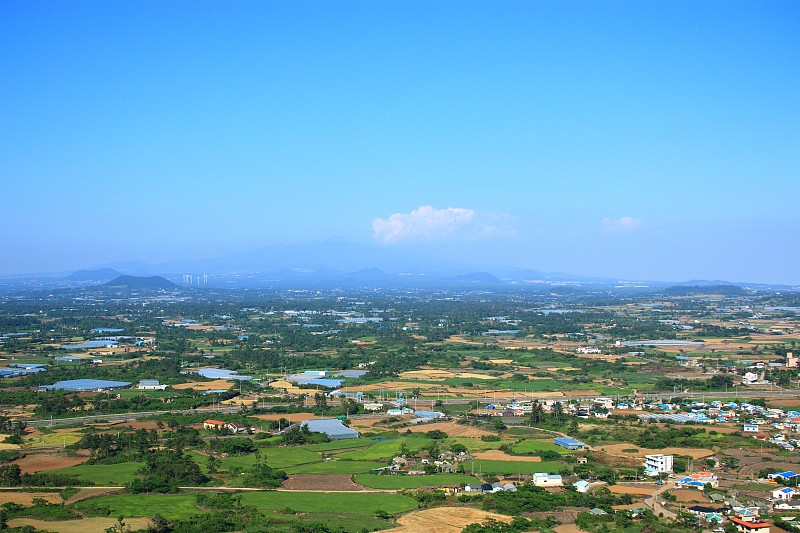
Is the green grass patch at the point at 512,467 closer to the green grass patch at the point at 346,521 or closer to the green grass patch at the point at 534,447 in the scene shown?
the green grass patch at the point at 534,447

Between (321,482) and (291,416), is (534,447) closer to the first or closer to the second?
(321,482)

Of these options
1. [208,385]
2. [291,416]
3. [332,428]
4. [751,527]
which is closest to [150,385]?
[208,385]

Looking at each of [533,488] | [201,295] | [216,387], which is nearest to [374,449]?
[533,488]

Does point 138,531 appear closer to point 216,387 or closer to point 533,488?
point 533,488

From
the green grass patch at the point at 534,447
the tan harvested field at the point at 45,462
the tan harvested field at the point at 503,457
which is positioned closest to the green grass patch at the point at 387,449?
the tan harvested field at the point at 503,457

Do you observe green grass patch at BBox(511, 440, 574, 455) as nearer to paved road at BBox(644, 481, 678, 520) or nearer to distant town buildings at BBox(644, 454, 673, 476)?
distant town buildings at BBox(644, 454, 673, 476)
